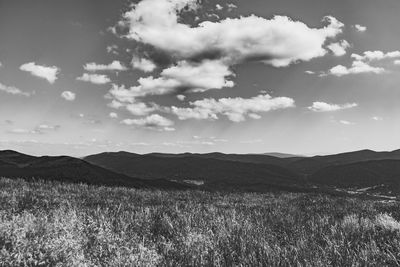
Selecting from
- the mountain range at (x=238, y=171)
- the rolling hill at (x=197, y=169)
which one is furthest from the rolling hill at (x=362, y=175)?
the rolling hill at (x=197, y=169)

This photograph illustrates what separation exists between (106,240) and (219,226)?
2.05 meters

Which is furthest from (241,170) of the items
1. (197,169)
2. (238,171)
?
(197,169)

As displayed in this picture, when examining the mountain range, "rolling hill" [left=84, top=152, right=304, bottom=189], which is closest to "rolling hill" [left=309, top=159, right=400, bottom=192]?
the mountain range

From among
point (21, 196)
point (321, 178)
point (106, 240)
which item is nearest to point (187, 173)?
point (321, 178)

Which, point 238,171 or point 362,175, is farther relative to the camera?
point 238,171

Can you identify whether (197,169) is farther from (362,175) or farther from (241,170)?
(362,175)

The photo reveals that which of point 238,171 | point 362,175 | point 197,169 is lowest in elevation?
point 362,175

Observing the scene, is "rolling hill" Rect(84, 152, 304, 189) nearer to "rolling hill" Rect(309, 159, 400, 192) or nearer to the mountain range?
the mountain range

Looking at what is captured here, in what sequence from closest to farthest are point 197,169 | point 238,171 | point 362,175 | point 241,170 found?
point 362,175 → point 238,171 → point 241,170 → point 197,169

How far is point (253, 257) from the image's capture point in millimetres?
4488

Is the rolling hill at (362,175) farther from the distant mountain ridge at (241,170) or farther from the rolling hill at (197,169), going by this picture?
the rolling hill at (197,169)

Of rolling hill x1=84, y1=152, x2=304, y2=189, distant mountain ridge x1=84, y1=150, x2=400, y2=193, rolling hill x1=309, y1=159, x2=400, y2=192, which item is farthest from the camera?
rolling hill x1=84, y1=152, x2=304, y2=189

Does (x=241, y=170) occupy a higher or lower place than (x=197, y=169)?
lower

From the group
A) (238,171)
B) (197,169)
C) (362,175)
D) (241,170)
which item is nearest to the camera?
(362,175)
